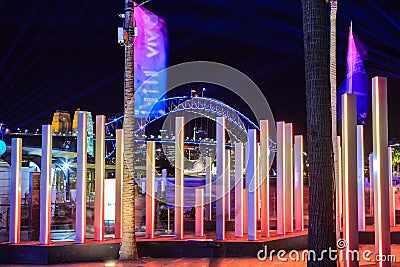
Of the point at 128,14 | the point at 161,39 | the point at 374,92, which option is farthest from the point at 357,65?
the point at 374,92

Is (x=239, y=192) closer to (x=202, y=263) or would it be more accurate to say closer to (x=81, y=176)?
(x=202, y=263)

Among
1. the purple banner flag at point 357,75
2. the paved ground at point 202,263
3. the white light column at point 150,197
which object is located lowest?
the paved ground at point 202,263

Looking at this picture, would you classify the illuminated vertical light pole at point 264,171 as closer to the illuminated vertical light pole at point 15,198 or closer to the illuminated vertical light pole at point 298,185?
the illuminated vertical light pole at point 298,185

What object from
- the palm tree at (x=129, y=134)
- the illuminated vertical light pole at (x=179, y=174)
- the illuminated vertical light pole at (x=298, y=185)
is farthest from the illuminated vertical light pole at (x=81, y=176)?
the illuminated vertical light pole at (x=298, y=185)

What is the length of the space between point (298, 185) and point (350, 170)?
5.84 metres

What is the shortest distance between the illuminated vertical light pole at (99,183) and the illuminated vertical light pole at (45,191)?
0.95m

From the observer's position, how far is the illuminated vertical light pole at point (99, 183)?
12.3 m

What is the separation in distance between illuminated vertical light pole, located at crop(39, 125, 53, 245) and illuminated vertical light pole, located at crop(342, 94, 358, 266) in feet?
19.5

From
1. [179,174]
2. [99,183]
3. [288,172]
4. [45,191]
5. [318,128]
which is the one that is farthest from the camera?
[288,172]

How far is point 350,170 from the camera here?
8.70 m

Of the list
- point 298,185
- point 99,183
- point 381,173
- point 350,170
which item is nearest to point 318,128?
point 350,170

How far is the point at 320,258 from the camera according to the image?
6516 mm

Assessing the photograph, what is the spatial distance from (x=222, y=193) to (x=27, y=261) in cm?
517

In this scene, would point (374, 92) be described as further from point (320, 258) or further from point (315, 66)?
point (320, 258)
